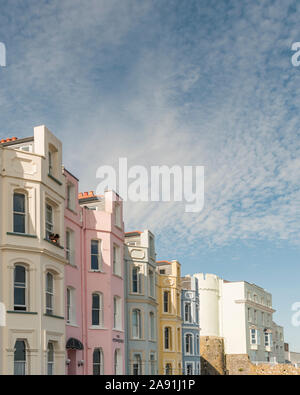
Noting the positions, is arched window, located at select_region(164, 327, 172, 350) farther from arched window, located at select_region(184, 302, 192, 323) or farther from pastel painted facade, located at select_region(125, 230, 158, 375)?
arched window, located at select_region(184, 302, 192, 323)

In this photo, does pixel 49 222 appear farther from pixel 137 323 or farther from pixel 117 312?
pixel 137 323

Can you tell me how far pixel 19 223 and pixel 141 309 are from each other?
59.4 ft

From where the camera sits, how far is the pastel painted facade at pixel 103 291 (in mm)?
34750

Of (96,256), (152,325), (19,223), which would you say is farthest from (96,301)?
(152,325)

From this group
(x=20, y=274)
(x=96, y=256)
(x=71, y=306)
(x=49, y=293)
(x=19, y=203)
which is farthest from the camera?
(x=96, y=256)

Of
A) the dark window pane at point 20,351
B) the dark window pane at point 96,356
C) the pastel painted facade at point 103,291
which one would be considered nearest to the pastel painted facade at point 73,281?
the pastel painted facade at point 103,291

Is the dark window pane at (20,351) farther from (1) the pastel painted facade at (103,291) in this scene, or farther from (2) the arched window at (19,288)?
(1) the pastel painted facade at (103,291)

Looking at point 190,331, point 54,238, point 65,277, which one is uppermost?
point 54,238

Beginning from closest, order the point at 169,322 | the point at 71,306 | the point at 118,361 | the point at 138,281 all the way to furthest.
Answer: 1. the point at 71,306
2. the point at 118,361
3. the point at 138,281
4. the point at 169,322

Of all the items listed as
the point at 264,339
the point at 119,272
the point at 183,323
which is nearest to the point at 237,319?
the point at 264,339

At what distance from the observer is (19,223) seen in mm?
27500

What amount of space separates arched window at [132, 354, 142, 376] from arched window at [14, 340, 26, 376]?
16192mm

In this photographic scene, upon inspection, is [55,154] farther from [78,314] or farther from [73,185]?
[78,314]

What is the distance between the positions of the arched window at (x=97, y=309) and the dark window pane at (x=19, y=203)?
33.5 feet
